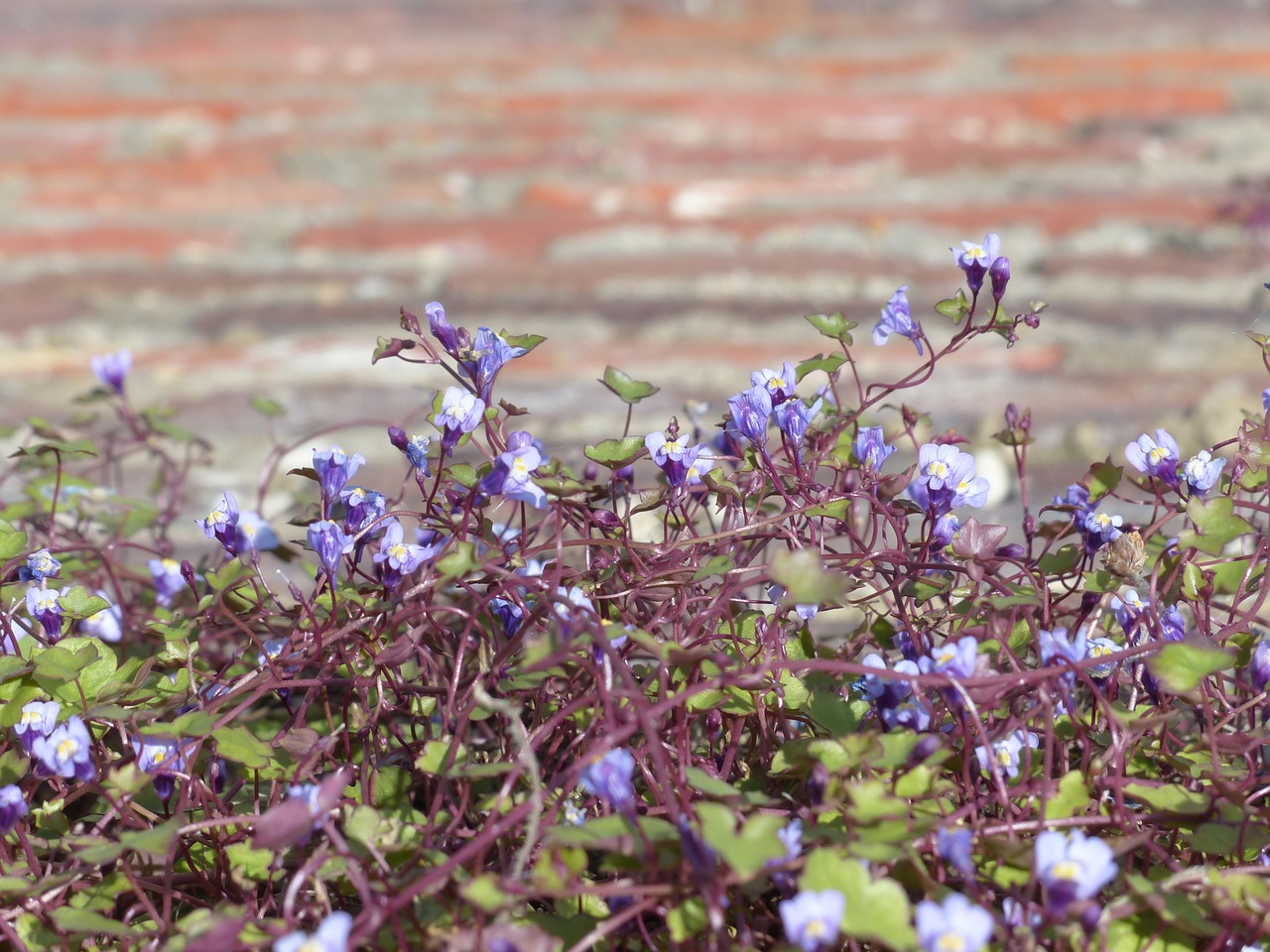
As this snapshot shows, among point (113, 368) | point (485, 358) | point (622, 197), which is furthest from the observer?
point (622, 197)

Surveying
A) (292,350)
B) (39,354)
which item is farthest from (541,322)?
(39,354)

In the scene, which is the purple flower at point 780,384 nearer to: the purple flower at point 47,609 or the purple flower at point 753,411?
the purple flower at point 753,411

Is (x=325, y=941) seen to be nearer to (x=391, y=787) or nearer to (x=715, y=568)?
(x=391, y=787)

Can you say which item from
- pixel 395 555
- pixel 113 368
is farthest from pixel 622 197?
pixel 395 555

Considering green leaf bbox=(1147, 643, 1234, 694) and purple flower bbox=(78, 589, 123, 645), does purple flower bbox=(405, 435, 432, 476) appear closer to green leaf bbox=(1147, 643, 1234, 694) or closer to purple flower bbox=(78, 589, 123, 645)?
purple flower bbox=(78, 589, 123, 645)

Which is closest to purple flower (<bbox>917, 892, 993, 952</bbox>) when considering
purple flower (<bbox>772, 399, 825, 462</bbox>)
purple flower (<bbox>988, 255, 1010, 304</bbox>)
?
purple flower (<bbox>772, 399, 825, 462</bbox>)

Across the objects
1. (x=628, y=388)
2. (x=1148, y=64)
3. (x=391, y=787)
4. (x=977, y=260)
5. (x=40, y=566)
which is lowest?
(x=391, y=787)
